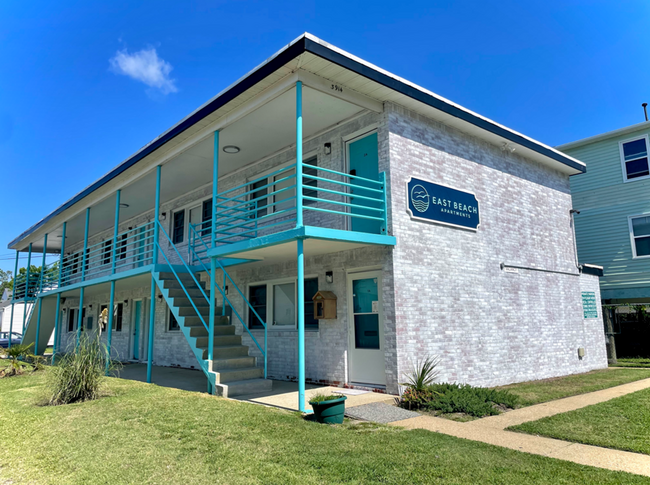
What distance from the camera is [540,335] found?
11.9 meters

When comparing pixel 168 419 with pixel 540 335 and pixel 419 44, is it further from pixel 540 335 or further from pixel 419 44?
pixel 419 44

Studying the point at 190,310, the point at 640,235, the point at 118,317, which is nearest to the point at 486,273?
the point at 190,310

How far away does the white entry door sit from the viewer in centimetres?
936

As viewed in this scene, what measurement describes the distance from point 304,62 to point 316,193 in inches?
154

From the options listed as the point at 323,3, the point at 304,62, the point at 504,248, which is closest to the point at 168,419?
the point at 304,62

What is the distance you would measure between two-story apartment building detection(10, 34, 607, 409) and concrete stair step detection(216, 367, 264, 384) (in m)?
0.03

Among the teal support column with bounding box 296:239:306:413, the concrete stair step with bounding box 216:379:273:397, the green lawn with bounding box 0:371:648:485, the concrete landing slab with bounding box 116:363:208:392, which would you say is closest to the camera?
Result: the green lawn with bounding box 0:371:648:485

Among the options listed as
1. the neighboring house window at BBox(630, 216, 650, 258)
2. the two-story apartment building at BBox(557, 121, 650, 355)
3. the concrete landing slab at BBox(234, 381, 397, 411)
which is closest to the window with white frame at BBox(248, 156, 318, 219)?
the concrete landing slab at BBox(234, 381, 397, 411)

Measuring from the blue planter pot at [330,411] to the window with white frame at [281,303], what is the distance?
13.3 ft

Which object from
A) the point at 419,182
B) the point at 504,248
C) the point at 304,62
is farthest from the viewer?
the point at 504,248

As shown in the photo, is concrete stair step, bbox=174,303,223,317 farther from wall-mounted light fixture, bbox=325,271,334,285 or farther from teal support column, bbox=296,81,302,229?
teal support column, bbox=296,81,302,229

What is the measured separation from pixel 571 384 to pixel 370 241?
6.07 metres

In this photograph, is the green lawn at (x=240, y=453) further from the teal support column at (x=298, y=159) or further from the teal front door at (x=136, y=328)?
the teal front door at (x=136, y=328)

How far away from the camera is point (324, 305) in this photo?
995 centimetres
